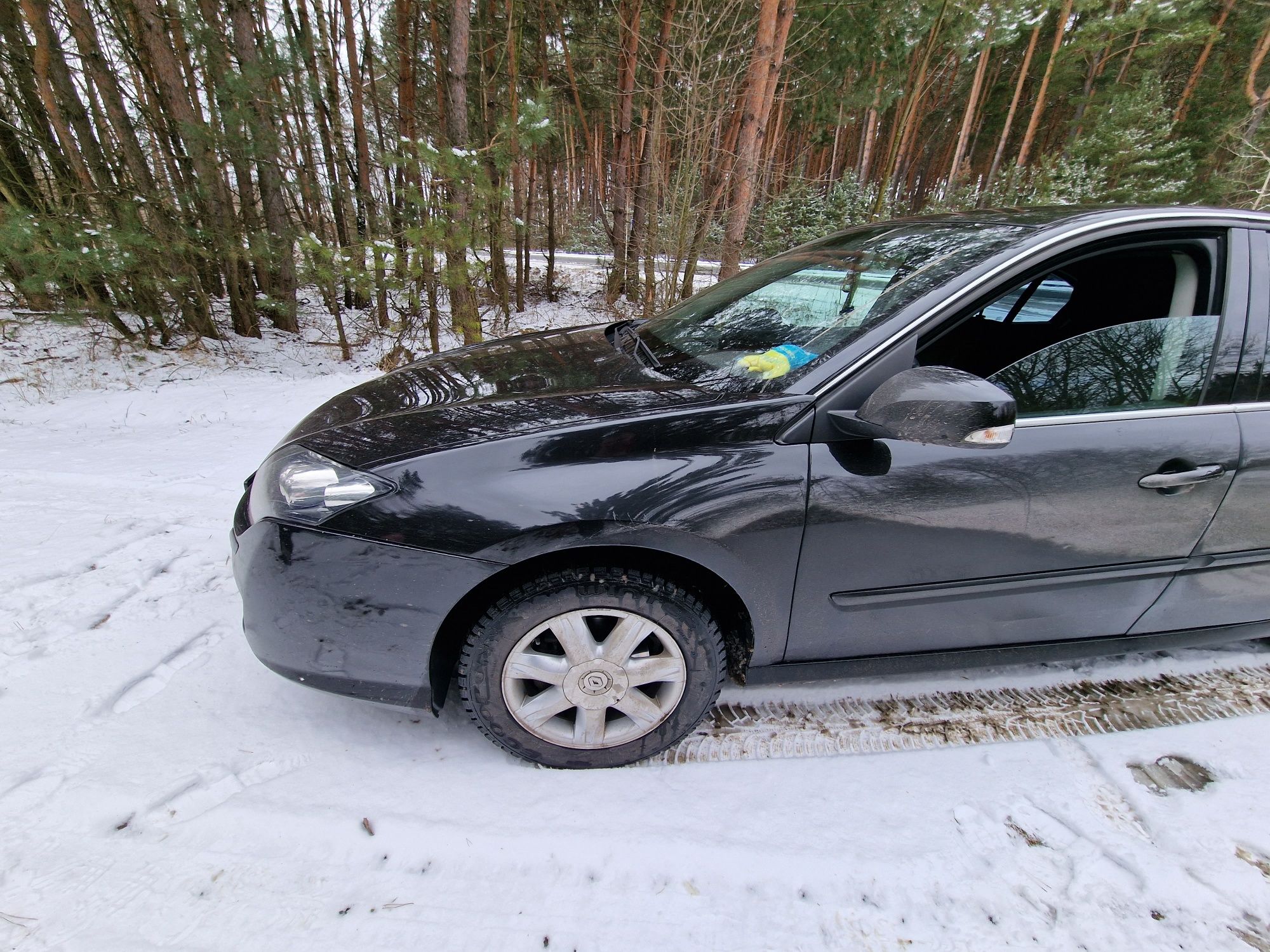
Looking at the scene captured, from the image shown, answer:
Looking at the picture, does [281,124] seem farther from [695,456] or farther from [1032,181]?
[1032,181]

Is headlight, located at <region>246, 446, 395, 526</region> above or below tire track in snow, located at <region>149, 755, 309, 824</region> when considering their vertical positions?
above

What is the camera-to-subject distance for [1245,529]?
186 cm

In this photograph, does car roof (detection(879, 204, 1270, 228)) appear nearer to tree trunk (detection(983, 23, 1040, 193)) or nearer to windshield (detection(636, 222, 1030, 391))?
windshield (detection(636, 222, 1030, 391))

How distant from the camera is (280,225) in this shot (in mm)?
6934

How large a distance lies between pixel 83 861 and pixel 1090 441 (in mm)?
2966

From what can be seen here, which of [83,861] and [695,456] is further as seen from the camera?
[695,456]

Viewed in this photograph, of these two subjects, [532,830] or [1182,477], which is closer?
[532,830]

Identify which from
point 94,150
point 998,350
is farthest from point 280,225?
point 998,350

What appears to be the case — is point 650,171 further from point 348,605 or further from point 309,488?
point 348,605

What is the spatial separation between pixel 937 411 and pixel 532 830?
5.19 feet

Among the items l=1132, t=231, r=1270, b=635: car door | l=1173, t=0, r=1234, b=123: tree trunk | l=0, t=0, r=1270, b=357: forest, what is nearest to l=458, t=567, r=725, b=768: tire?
l=1132, t=231, r=1270, b=635: car door

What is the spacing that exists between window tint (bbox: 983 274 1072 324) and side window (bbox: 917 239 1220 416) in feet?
0.25

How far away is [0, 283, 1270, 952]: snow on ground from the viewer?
138 cm

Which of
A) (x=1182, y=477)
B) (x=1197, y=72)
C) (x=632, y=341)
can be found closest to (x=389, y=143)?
(x=632, y=341)
